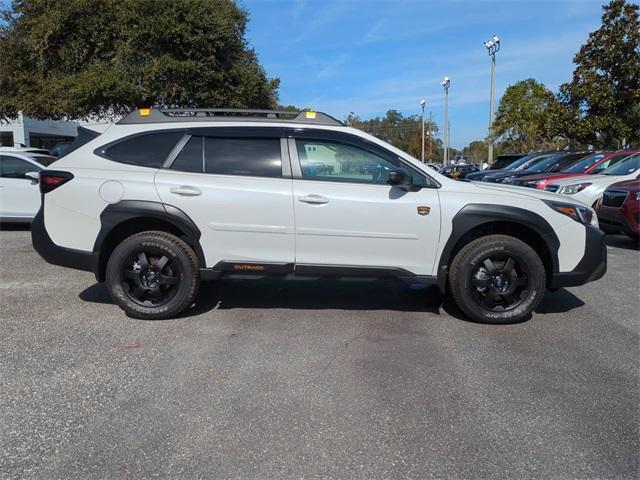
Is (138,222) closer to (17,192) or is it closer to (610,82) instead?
(17,192)

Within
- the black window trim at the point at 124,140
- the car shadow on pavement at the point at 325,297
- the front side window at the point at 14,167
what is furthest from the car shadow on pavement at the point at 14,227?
the black window trim at the point at 124,140

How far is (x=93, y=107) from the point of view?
57.3ft

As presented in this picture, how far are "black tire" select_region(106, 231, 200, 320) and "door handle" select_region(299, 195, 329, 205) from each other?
3.80 ft

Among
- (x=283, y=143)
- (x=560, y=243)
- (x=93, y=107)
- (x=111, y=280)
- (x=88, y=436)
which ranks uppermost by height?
(x=93, y=107)

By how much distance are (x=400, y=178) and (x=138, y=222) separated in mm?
2474

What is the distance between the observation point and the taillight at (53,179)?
15.6 ft

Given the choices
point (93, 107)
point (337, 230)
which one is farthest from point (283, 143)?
point (93, 107)

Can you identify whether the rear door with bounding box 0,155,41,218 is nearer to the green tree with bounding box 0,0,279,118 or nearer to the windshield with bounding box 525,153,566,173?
the green tree with bounding box 0,0,279,118

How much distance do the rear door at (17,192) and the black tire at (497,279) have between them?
807 centimetres

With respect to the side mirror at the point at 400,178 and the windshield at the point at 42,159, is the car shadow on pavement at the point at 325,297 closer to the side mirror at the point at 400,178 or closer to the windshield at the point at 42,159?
the side mirror at the point at 400,178

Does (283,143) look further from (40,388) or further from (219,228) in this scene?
(40,388)

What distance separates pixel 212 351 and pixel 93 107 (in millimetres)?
15906

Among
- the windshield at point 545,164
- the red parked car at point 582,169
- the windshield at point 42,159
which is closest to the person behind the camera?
the windshield at point 42,159

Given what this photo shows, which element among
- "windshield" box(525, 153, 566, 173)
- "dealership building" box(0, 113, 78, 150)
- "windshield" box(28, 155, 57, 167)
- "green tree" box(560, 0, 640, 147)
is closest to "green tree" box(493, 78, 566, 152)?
"green tree" box(560, 0, 640, 147)
